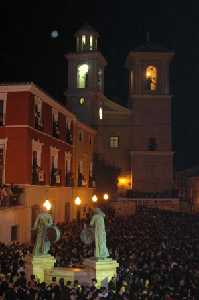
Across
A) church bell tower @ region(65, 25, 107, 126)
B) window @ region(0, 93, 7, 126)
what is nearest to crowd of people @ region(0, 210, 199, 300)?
window @ region(0, 93, 7, 126)

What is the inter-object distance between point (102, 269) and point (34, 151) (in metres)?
14.6

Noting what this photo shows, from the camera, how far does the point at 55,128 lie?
35.3 meters

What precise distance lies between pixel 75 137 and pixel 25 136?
1321 cm

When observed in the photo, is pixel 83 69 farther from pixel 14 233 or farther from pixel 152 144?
pixel 14 233

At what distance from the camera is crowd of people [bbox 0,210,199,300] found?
14.6 metres

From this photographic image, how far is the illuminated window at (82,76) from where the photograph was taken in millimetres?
54094

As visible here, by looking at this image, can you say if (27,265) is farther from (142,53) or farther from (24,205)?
(142,53)

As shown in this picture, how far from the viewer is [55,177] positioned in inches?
1378

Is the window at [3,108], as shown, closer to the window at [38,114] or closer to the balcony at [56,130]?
the window at [38,114]

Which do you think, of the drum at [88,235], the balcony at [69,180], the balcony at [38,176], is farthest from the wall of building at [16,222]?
the balcony at [69,180]

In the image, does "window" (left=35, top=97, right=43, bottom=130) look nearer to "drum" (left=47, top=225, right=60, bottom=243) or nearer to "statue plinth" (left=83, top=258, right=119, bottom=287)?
"drum" (left=47, top=225, right=60, bottom=243)

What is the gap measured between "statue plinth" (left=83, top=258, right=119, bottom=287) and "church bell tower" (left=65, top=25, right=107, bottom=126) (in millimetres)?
36354

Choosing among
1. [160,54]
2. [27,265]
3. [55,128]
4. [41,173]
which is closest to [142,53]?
[160,54]

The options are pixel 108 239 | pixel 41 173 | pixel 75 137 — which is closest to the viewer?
pixel 108 239
